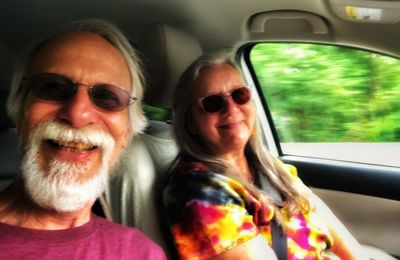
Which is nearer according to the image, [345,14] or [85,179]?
[85,179]

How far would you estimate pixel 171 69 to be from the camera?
1.85m

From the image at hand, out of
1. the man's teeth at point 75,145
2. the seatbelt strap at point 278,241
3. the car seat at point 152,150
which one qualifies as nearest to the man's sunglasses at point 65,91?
the man's teeth at point 75,145

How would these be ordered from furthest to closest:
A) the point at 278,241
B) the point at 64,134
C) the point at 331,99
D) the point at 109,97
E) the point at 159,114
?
the point at 331,99, the point at 159,114, the point at 278,241, the point at 109,97, the point at 64,134

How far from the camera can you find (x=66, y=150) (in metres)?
1.31

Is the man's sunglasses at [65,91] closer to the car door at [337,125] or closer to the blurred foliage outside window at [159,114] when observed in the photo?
the blurred foliage outside window at [159,114]

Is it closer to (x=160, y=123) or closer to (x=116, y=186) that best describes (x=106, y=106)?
(x=116, y=186)

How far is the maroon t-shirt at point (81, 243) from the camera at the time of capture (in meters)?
1.21

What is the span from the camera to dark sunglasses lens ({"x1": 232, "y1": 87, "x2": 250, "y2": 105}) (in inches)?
70.4

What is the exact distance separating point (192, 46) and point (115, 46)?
47 cm

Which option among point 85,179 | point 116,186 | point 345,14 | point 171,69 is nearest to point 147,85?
point 171,69

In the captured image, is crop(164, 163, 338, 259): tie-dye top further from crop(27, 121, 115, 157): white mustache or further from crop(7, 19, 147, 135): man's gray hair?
crop(27, 121, 115, 157): white mustache

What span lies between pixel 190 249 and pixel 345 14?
98cm

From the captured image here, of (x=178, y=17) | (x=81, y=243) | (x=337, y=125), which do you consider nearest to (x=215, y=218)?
(x=81, y=243)

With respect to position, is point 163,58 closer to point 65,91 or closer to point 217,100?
point 217,100
